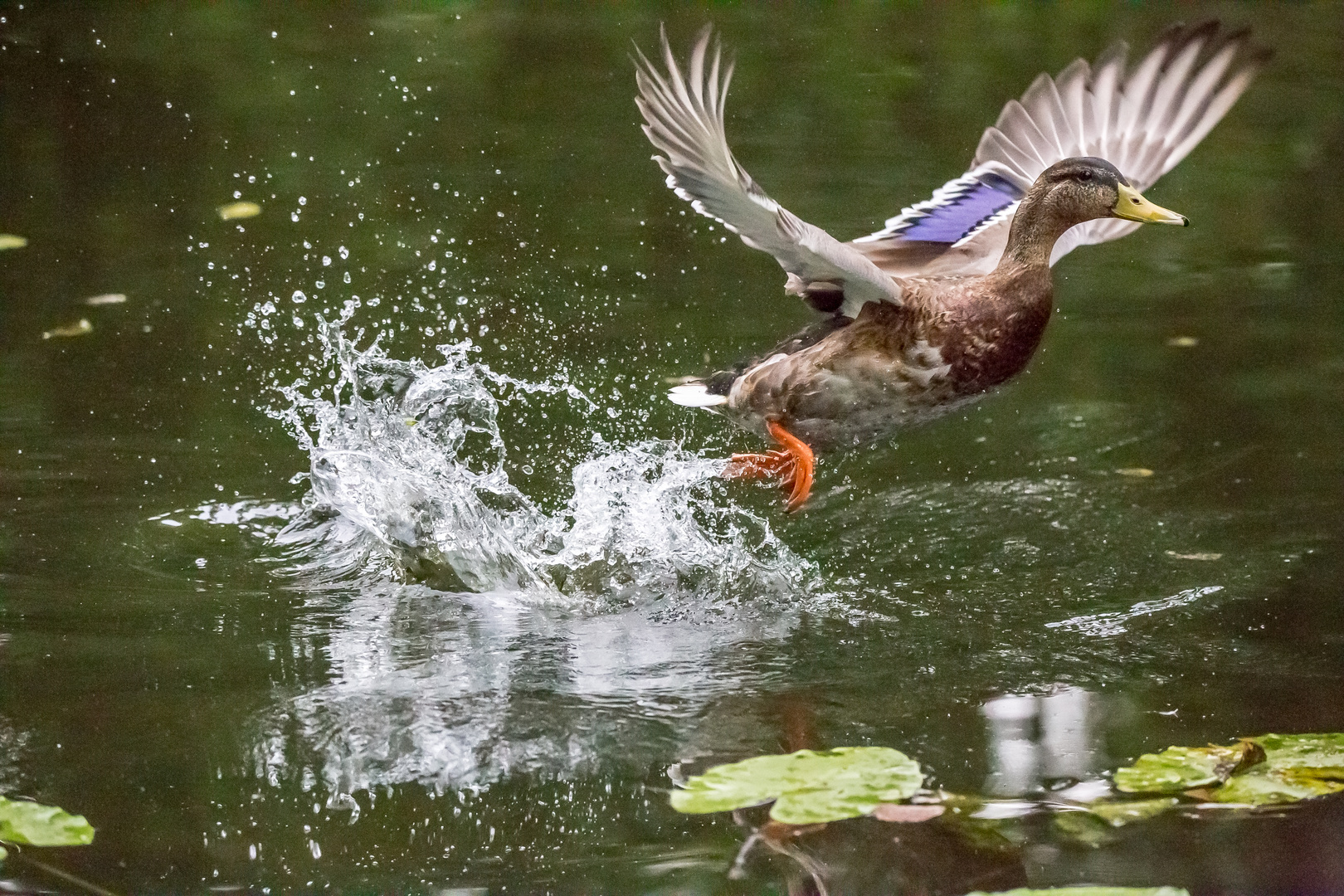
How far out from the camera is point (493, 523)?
4.61 metres

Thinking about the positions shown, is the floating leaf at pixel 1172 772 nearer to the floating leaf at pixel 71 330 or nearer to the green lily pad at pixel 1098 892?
the green lily pad at pixel 1098 892

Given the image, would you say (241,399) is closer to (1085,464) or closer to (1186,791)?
A: (1085,464)

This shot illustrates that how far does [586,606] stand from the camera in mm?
4441

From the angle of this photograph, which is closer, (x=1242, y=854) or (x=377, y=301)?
(x=1242, y=854)

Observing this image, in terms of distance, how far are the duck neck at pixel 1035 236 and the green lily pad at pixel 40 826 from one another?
2.94 meters

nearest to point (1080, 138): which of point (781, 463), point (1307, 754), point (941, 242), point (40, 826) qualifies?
point (941, 242)

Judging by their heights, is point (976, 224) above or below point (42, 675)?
above

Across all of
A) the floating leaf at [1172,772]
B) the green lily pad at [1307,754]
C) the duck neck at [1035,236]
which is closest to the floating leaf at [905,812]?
the floating leaf at [1172,772]

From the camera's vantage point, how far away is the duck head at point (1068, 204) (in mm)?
4559

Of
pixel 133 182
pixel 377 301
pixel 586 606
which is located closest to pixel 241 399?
pixel 377 301

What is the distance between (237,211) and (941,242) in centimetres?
329

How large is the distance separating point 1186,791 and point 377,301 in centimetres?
Answer: 387

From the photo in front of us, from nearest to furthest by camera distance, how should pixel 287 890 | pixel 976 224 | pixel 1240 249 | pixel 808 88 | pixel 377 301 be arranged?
pixel 287 890
pixel 976 224
pixel 377 301
pixel 1240 249
pixel 808 88

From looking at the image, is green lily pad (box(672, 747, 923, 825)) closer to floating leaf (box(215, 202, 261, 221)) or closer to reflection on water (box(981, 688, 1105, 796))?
reflection on water (box(981, 688, 1105, 796))
